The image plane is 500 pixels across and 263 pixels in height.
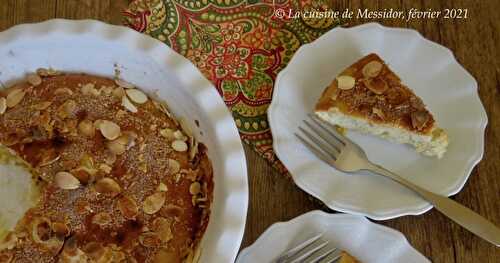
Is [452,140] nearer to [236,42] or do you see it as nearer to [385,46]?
[385,46]

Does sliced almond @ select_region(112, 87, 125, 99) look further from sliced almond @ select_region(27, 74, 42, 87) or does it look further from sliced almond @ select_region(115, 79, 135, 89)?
sliced almond @ select_region(27, 74, 42, 87)

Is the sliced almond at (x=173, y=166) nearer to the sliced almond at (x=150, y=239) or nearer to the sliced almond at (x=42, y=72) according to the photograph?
the sliced almond at (x=150, y=239)

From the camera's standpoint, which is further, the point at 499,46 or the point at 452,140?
the point at 499,46

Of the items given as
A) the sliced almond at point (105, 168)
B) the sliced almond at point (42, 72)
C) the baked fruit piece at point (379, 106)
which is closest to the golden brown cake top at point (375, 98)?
the baked fruit piece at point (379, 106)

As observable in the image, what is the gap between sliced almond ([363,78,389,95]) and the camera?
142 cm

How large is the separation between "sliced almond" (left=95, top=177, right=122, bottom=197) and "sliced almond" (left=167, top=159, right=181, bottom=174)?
11cm

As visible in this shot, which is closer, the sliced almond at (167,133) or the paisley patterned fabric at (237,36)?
the sliced almond at (167,133)

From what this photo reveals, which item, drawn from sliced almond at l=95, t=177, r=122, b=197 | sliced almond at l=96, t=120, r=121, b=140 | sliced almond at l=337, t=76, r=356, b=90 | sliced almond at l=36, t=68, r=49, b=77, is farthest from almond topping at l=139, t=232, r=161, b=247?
sliced almond at l=337, t=76, r=356, b=90

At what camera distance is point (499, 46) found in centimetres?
155

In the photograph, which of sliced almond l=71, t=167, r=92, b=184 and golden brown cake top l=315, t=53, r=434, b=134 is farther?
golden brown cake top l=315, t=53, r=434, b=134

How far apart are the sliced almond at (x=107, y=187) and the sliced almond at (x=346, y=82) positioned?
0.58 meters

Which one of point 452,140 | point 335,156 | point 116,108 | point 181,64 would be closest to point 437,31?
point 452,140

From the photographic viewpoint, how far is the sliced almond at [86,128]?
47.6 inches

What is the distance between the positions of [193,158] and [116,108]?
7.6 inches
